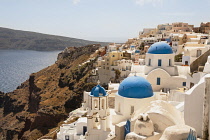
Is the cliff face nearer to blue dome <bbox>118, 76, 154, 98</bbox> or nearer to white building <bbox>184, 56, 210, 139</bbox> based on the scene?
blue dome <bbox>118, 76, 154, 98</bbox>

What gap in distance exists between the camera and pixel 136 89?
1310 cm

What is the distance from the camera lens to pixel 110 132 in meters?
12.9

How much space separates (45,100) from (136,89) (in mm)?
37164

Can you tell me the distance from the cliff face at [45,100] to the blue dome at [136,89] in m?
24.3

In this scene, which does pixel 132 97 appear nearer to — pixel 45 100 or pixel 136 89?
pixel 136 89

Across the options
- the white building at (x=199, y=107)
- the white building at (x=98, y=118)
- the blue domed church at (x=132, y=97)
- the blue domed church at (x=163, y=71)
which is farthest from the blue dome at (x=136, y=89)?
the white building at (x=199, y=107)

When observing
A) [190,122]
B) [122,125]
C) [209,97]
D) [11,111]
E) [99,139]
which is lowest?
[11,111]

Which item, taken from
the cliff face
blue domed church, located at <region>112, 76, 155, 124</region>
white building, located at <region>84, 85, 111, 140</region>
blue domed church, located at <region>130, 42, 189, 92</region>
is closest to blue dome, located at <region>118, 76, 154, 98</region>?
blue domed church, located at <region>112, 76, 155, 124</region>

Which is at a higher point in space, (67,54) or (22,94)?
(67,54)

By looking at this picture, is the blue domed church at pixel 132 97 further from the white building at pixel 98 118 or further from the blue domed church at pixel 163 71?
the blue domed church at pixel 163 71

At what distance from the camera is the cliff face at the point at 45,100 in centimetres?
3938

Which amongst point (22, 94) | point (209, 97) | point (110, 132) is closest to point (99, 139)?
point (110, 132)

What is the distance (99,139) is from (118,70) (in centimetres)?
2217

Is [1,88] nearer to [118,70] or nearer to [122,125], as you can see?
[118,70]
